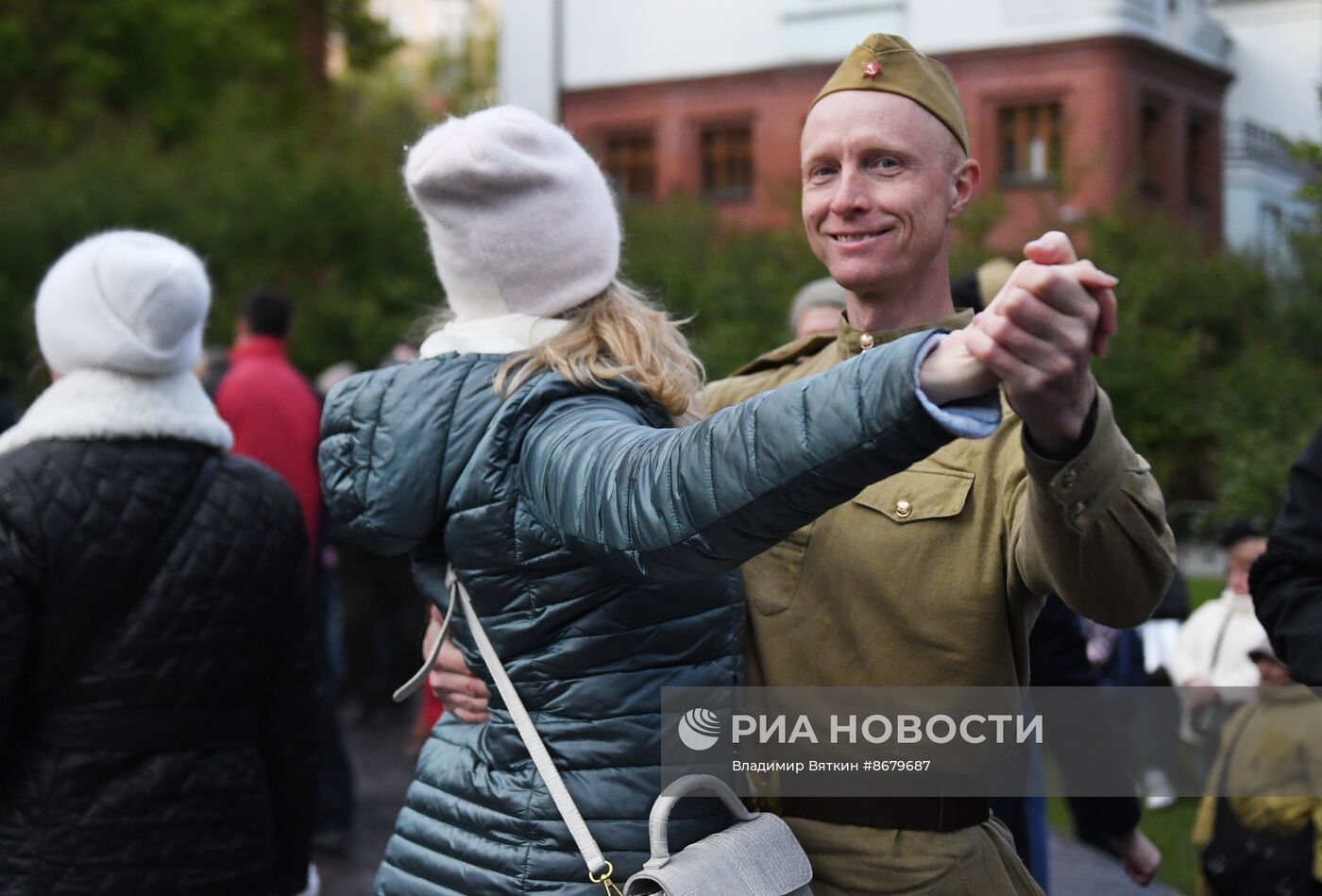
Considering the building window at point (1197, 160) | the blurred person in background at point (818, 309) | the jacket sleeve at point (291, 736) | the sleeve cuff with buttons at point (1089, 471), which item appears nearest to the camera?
the sleeve cuff with buttons at point (1089, 471)

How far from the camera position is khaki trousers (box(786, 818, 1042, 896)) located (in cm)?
247

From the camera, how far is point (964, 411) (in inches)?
64.9

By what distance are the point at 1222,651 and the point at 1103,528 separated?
16.1ft

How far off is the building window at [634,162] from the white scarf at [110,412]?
25.0 feet

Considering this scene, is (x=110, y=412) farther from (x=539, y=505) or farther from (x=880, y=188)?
(x=880, y=188)

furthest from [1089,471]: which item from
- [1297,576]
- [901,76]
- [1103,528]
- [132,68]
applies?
[132,68]

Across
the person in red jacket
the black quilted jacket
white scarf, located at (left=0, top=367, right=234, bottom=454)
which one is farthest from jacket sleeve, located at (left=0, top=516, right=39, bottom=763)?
the person in red jacket

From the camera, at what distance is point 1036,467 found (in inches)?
75.2

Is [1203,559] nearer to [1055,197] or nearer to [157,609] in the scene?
[1055,197]

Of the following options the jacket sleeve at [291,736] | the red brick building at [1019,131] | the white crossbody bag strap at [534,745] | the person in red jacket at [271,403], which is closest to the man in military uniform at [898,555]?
the white crossbody bag strap at [534,745]

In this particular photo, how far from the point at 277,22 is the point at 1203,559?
945 inches

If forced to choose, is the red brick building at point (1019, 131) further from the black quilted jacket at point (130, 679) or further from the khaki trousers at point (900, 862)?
the khaki trousers at point (900, 862)

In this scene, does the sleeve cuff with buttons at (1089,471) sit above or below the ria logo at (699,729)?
above

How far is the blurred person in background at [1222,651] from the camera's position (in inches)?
242
